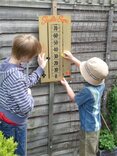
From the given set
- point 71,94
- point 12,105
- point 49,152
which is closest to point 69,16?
point 71,94

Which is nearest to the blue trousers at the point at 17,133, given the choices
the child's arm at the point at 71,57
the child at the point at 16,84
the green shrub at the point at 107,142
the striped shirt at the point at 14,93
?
the child at the point at 16,84

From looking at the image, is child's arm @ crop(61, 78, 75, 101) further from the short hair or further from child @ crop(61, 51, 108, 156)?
the short hair

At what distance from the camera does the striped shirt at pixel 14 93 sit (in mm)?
4074

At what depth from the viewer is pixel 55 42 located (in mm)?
5012

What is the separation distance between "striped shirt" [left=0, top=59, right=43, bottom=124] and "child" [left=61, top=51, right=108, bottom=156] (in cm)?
88

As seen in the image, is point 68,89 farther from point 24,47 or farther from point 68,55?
point 24,47

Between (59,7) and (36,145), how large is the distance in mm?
2014

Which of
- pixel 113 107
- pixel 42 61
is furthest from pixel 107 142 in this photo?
pixel 42 61

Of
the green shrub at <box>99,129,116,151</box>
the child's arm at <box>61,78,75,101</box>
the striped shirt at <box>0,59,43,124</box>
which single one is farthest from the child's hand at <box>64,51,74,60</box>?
the green shrub at <box>99,129,116,151</box>

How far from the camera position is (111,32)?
18.6 ft

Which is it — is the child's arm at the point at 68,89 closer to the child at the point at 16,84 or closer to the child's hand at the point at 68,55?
the child's hand at the point at 68,55

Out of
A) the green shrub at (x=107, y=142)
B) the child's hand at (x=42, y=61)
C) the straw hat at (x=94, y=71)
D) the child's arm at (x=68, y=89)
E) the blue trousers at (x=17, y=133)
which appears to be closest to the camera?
the blue trousers at (x=17, y=133)

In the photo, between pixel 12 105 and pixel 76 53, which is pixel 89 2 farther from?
pixel 12 105

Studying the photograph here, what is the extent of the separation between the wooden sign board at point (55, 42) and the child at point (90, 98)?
113 mm
